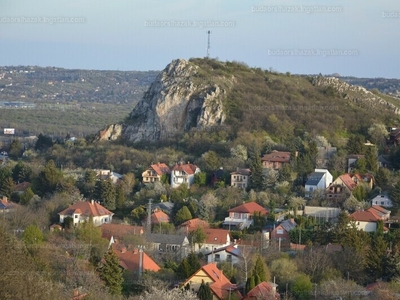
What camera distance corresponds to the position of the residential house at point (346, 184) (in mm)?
34656

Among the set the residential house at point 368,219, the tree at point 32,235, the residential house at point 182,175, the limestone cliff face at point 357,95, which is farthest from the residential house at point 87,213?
the limestone cliff face at point 357,95

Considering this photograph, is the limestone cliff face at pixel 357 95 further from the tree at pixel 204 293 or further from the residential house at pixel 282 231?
the tree at pixel 204 293

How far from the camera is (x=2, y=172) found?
38.3m

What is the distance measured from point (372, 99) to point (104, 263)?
27165 millimetres

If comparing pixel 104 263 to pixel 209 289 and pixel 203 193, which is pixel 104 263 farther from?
pixel 203 193

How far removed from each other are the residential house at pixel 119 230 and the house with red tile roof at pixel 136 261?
239cm

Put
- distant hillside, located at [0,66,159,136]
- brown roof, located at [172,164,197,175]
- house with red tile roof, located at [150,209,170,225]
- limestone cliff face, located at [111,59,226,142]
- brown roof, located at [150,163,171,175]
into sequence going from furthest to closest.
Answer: distant hillside, located at [0,66,159,136]
limestone cliff face, located at [111,59,226,142]
brown roof, located at [150,163,171,175]
brown roof, located at [172,164,197,175]
house with red tile roof, located at [150,209,170,225]

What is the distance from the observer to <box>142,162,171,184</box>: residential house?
37.8 metres

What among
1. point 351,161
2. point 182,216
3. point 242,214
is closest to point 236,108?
point 351,161

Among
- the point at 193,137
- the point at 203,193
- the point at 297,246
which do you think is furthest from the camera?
the point at 193,137

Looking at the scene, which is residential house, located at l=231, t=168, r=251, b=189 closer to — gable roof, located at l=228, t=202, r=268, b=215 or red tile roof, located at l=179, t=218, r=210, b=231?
gable roof, located at l=228, t=202, r=268, b=215

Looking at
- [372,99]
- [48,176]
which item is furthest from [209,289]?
[372,99]

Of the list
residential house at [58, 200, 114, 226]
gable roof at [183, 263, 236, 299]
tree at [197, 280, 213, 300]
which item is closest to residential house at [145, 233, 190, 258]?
residential house at [58, 200, 114, 226]

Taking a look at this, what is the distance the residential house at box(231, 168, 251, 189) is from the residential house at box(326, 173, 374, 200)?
3180 millimetres
